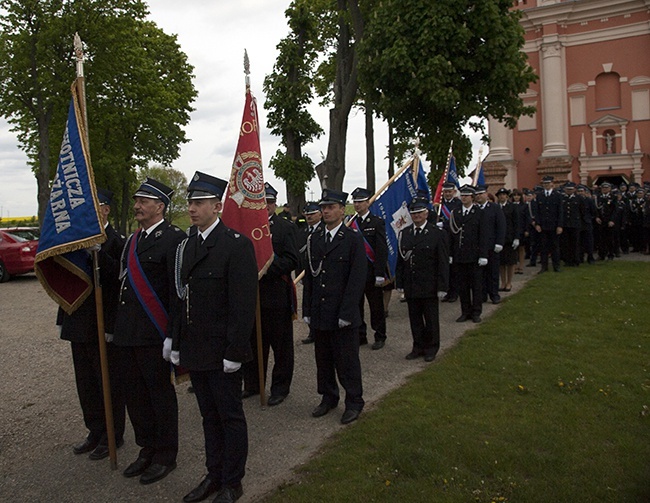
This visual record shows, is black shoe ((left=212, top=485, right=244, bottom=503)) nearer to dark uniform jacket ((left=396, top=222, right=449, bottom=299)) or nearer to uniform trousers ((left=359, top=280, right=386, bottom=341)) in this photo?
dark uniform jacket ((left=396, top=222, right=449, bottom=299))

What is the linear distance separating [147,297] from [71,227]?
0.90 metres

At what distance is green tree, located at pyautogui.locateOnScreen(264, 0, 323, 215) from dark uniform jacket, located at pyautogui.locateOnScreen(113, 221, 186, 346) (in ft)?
57.9

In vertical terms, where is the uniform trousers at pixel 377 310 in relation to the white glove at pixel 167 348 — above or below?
below

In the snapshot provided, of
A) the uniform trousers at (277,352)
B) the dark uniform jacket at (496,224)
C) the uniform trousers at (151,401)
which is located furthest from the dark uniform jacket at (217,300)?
the dark uniform jacket at (496,224)

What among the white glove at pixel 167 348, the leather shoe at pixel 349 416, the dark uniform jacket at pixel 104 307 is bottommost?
the leather shoe at pixel 349 416

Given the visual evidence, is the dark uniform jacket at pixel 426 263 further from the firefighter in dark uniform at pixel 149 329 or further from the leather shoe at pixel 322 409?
the firefighter in dark uniform at pixel 149 329

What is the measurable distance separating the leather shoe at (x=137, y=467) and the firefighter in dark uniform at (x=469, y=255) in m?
6.09

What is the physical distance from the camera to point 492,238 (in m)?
10.5

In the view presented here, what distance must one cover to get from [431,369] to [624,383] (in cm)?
205

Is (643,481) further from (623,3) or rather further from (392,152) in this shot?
(623,3)

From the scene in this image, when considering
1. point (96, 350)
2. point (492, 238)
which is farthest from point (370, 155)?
point (96, 350)

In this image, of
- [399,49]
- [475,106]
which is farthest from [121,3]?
[475,106]

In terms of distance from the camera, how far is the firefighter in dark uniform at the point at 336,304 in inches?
215

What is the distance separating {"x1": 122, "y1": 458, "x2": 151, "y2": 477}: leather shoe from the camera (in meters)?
4.52
